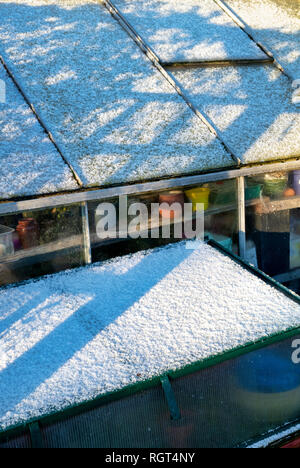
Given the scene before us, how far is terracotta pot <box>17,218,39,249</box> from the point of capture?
11.4 feet

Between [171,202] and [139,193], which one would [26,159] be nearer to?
[139,193]

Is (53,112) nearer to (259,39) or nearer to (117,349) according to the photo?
(117,349)

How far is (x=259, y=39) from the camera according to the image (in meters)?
5.79

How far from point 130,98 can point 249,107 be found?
1.31 metres

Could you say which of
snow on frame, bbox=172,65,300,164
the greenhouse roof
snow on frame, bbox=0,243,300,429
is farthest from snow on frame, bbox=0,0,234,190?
snow on frame, bbox=0,243,300,429

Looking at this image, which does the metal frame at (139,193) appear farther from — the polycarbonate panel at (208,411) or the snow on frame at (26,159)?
the polycarbonate panel at (208,411)

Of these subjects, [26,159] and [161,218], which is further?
[161,218]

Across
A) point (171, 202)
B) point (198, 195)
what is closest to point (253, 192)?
point (198, 195)

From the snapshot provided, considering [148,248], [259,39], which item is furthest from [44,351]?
[259,39]

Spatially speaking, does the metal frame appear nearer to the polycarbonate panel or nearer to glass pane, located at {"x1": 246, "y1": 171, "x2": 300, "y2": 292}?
glass pane, located at {"x1": 246, "y1": 171, "x2": 300, "y2": 292}

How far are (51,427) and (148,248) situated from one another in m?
2.18

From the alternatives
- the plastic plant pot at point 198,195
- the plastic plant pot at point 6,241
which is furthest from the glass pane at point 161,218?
the plastic plant pot at point 6,241

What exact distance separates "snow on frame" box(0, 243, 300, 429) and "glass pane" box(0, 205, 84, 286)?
1.18 feet

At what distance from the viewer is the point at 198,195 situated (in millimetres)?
4094
